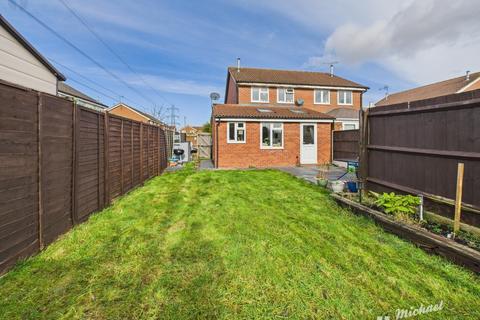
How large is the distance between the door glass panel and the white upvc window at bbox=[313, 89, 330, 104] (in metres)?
8.08

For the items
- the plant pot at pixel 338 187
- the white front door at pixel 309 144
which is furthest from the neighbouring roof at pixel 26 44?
the white front door at pixel 309 144

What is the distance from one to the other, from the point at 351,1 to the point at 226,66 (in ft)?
58.6

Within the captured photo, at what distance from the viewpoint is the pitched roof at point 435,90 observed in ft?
86.3

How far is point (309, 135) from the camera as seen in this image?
51.8 ft

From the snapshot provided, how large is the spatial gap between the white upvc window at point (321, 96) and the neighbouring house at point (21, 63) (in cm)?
2009

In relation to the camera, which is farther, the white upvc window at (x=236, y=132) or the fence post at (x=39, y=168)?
the white upvc window at (x=236, y=132)

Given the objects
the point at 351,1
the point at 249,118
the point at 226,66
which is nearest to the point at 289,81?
the point at 226,66

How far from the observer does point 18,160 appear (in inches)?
112

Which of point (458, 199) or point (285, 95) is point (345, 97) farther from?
point (458, 199)

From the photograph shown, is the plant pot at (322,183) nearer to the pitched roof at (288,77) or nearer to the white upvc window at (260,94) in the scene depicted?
the white upvc window at (260,94)

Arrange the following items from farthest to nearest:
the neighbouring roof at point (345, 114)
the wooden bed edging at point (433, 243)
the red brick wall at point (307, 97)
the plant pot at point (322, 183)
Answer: the red brick wall at point (307, 97), the neighbouring roof at point (345, 114), the plant pot at point (322, 183), the wooden bed edging at point (433, 243)

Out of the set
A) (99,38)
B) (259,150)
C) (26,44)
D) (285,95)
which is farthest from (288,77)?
(26,44)

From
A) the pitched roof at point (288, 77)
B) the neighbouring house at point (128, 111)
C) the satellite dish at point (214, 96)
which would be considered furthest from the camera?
the neighbouring house at point (128, 111)

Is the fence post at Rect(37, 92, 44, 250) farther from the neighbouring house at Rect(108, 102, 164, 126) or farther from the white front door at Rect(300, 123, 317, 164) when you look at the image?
the neighbouring house at Rect(108, 102, 164, 126)
